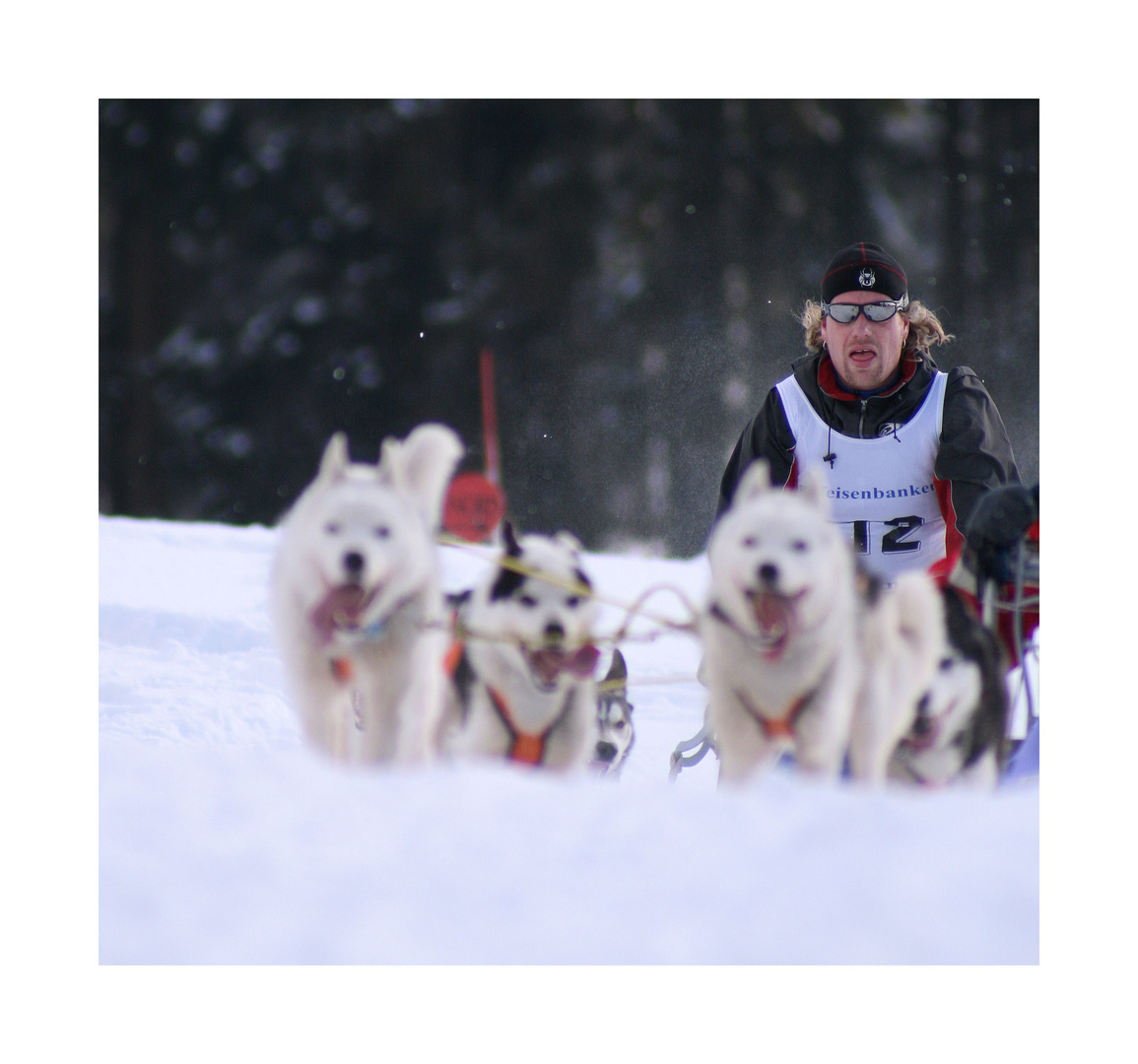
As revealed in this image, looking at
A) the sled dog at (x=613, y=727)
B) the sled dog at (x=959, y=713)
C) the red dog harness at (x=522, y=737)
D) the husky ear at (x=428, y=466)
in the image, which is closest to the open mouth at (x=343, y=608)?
the husky ear at (x=428, y=466)

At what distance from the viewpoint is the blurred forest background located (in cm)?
269

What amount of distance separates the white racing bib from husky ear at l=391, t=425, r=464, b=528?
2.89 ft

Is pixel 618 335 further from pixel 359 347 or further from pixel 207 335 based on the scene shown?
pixel 207 335

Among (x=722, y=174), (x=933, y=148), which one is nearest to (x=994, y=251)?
(x=933, y=148)

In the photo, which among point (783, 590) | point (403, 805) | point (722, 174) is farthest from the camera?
point (722, 174)

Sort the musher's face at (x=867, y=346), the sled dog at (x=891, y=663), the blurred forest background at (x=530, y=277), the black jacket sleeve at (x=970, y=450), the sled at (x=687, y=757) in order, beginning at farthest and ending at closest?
the blurred forest background at (x=530, y=277), the sled at (x=687, y=757), the musher's face at (x=867, y=346), the black jacket sleeve at (x=970, y=450), the sled dog at (x=891, y=663)

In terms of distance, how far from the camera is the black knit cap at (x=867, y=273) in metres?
2.21

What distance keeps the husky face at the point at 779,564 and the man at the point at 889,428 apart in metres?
0.58

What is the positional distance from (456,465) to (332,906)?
770 millimetres

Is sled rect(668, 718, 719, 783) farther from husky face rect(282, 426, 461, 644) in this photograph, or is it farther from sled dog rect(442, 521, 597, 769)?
husky face rect(282, 426, 461, 644)

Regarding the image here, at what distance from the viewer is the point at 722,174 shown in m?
3.14

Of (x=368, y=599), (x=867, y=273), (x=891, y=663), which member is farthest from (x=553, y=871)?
(x=867, y=273)

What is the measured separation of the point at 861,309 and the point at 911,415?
249mm

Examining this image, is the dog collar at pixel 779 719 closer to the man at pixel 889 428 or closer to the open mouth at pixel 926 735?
the open mouth at pixel 926 735
